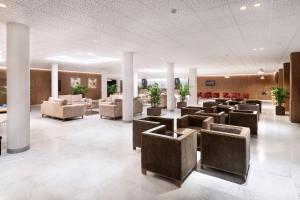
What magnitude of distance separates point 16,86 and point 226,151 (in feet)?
15.1

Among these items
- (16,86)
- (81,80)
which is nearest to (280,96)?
(16,86)

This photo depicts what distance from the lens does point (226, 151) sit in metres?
3.09

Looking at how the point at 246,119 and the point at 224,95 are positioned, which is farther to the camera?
the point at 224,95

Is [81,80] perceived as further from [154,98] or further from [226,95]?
[226,95]

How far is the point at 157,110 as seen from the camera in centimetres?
911

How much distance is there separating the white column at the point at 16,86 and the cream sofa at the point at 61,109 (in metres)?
3.74

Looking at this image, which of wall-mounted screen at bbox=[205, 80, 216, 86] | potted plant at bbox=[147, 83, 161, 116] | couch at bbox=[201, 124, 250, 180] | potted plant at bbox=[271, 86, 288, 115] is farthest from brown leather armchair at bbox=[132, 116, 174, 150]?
wall-mounted screen at bbox=[205, 80, 216, 86]

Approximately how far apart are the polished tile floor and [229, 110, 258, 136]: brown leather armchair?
77 cm

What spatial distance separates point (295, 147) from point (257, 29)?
310 cm

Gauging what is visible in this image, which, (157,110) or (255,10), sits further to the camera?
(157,110)

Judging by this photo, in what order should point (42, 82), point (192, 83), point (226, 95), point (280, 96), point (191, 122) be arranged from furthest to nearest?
point (226, 95)
point (42, 82)
point (192, 83)
point (280, 96)
point (191, 122)

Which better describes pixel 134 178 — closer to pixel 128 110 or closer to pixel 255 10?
pixel 255 10

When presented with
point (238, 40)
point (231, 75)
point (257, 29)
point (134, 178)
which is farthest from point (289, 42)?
point (231, 75)

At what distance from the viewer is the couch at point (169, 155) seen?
2805 millimetres
